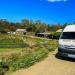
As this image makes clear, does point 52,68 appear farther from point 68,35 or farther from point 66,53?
point 68,35

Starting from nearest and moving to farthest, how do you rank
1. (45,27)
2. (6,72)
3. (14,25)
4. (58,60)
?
(6,72) → (58,60) → (45,27) → (14,25)

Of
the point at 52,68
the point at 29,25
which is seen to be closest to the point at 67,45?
the point at 52,68

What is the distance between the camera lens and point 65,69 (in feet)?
41.6

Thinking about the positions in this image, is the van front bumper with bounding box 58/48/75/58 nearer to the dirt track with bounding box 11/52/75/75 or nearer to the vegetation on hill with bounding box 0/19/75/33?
the dirt track with bounding box 11/52/75/75

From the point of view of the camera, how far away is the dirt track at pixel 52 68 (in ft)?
38.3

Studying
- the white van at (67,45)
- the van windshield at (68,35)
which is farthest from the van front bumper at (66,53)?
the van windshield at (68,35)

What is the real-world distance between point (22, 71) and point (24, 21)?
174997 millimetres

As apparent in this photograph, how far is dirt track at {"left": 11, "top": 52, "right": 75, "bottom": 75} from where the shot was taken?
11685 millimetres

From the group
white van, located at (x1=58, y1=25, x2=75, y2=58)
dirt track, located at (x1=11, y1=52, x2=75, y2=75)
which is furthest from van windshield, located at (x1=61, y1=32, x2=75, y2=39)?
dirt track, located at (x1=11, y1=52, x2=75, y2=75)

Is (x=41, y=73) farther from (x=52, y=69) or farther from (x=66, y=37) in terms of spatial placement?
(x=66, y=37)

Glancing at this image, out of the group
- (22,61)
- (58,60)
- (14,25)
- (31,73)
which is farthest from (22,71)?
(14,25)

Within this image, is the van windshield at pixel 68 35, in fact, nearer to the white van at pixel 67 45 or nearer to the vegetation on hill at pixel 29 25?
the white van at pixel 67 45

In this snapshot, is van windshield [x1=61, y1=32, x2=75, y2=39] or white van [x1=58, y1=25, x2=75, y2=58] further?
van windshield [x1=61, y1=32, x2=75, y2=39]

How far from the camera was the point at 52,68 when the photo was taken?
506 inches
